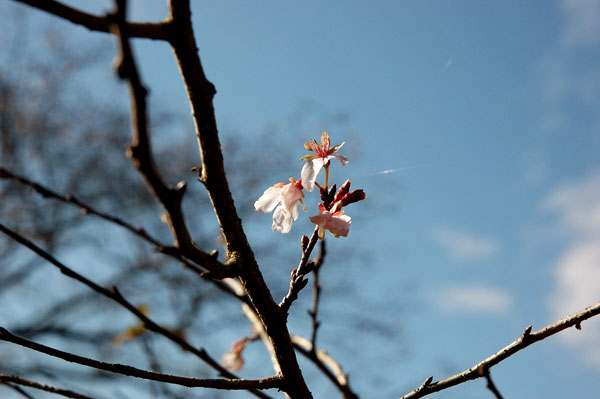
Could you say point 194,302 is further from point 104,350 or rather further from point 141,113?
point 141,113

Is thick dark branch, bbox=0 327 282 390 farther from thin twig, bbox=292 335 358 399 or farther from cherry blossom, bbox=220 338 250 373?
cherry blossom, bbox=220 338 250 373

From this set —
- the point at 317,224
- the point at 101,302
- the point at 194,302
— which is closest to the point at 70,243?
the point at 101,302

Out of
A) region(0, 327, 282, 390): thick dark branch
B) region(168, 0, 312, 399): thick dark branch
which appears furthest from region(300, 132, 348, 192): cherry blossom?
region(0, 327, 282, 390): thick dark branch

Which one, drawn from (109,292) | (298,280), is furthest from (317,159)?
(109,292)

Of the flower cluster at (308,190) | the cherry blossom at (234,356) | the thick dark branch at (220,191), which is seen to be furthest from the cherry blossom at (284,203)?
the cherry blossom at (234,356)

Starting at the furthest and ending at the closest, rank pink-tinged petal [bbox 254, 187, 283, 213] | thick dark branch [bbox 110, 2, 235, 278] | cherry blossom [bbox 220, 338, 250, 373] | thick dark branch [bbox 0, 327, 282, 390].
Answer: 1. cherry blossom [bbox 220, 338, 250, 373]
2. pink-tinged petal [bbox 254, 187, 283, 213]
3. thick dark branch [bbox 0, 327, 282, 390]
4. thick dark branch [bbox 110, 2, 235, 278]

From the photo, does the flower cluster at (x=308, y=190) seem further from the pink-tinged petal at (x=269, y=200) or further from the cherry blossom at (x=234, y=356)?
the cherry blossom at (x=234, y=356)

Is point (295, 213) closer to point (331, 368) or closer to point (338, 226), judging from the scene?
point (338, 226)
